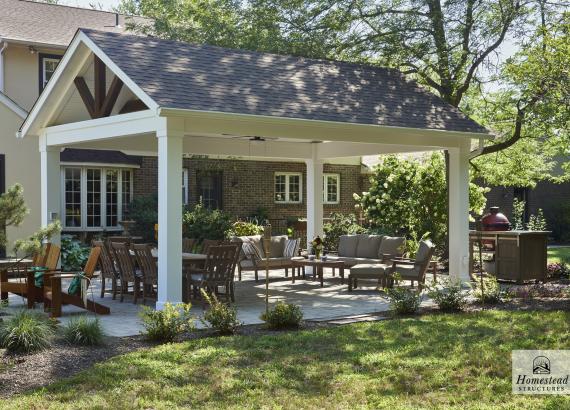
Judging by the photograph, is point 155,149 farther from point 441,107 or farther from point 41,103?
point 441,107

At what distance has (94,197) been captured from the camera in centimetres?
2314

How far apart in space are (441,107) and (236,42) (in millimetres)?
7138

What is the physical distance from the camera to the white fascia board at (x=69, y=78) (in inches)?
466

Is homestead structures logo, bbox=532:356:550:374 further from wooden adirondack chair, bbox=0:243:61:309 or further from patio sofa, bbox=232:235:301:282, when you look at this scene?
patio sofa, bbox=232:235:301:282

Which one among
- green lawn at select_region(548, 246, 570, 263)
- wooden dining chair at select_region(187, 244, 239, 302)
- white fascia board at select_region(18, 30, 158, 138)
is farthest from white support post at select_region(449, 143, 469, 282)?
green lawn at select_region(548, 246, 570, 263)

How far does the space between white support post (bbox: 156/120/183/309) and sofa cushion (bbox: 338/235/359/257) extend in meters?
6.87

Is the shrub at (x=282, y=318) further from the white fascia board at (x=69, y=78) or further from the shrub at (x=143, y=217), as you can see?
the shrub at (x=143, y=217)

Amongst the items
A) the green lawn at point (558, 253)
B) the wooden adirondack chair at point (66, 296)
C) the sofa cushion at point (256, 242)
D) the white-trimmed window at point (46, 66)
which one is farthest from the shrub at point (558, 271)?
the white-trimmed window at point (46, 66)

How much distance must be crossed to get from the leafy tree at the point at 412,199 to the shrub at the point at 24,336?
41.3 ft

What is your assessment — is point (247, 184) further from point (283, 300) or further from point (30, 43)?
point (283, 300)

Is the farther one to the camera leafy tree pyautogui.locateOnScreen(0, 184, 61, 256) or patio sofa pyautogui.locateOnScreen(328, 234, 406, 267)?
patio sofa pyautogui.locateOnScreen(328, 234, 406, 267)

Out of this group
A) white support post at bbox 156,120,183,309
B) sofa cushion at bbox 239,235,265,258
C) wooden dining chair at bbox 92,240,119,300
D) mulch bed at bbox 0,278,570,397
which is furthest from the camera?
sofa cushion at bbox 239,235,265,258

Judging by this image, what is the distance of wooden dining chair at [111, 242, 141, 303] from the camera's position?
13500 millimetres

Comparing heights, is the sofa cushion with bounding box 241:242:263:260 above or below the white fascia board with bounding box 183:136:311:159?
below
